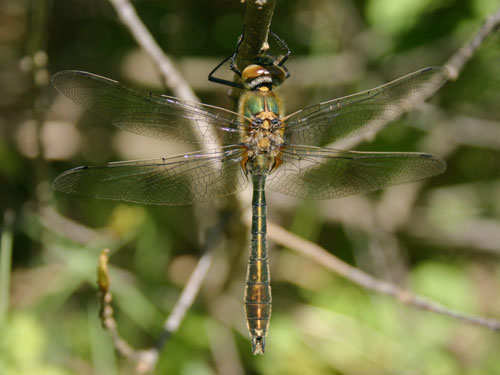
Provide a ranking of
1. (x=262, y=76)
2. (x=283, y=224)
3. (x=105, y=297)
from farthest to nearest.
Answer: (x=283, y=224) → (x=262, y=76) → (x=105, y=297)

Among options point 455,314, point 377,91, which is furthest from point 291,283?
point 377,91

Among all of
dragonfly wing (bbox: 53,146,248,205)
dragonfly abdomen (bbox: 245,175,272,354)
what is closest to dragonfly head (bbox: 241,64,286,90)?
dragonfly wing (bbox: 53,146,248,205)

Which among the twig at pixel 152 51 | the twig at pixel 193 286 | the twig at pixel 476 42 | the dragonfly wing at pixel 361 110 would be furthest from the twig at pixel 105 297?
the twig at pixel 476 42

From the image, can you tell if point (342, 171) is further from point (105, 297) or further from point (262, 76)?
point (105, 297)

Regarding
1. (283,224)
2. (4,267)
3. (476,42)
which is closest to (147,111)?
(4,267)

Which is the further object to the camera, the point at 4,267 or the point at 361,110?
the point at 4,267

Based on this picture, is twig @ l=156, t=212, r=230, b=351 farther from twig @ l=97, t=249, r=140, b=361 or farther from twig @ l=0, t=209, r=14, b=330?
twig @ l=0, t=209, r=14, b=330

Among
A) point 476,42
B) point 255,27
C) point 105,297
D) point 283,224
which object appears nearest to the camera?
point 255,27
